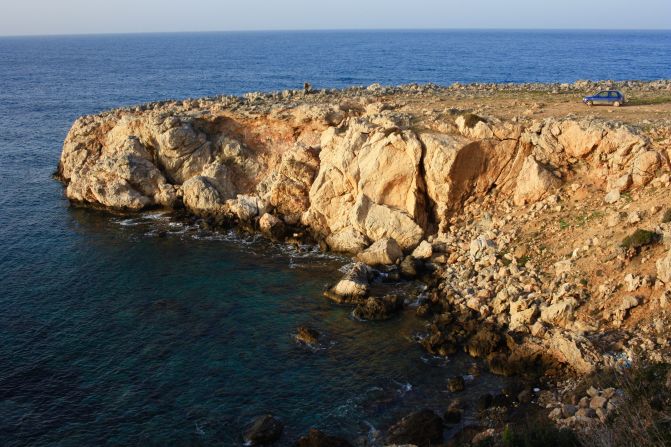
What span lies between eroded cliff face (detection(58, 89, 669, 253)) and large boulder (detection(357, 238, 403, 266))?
1359 mm

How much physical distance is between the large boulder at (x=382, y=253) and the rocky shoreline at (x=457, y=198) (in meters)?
0.14

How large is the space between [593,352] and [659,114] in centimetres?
2358

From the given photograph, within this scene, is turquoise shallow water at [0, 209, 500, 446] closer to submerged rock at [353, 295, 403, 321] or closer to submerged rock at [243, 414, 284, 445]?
submerged rock at [243, 414, 284, 445]

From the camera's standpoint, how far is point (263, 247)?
4509 centimetres

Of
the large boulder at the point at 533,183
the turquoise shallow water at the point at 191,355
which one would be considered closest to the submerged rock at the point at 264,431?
the turquoise shallow water at the point at 191,355

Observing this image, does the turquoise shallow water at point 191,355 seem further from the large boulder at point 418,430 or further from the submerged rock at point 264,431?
the large boulder at point 418,430

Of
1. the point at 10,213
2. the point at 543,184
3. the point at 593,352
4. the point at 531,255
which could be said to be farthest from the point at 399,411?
the point at 10,213

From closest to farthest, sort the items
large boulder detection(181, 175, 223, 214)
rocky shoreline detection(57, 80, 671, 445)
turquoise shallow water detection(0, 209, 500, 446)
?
turquoise shallow water detection(0, 209, 500, 446) → rocky shoreline detection(57, 80, 671, 445) → large boulder detection(181, 175, 223, 214)

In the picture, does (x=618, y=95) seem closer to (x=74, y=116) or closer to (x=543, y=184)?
(x=543, y=184)

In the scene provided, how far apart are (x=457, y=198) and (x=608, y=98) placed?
635 inches

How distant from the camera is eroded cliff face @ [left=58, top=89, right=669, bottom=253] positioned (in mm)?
40325

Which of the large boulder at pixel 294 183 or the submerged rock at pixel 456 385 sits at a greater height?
the large boulder at pixel 294 183

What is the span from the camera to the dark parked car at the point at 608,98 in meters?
47.1

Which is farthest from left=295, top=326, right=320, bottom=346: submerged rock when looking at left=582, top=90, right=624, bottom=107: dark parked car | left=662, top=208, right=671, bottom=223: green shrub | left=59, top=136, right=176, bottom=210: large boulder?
left=582, top=90, right=624, bottom=107: dark parked car
